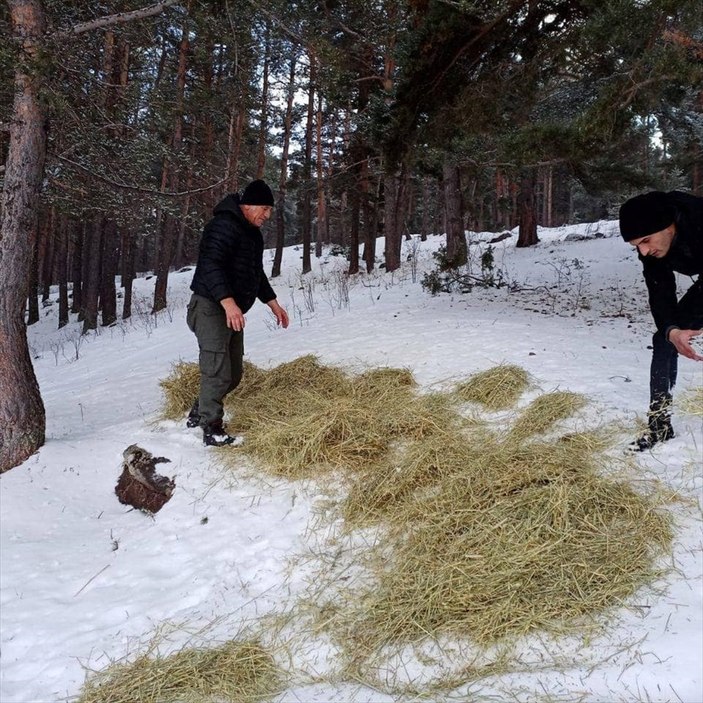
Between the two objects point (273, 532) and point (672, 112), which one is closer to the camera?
point (273, 532)

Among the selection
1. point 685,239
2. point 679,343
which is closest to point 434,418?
point 679,343

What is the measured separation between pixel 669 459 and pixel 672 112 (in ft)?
34.1

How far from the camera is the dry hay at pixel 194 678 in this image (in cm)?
207

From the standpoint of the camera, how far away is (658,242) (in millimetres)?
2947

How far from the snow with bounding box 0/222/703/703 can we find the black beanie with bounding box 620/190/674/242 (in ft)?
4.33

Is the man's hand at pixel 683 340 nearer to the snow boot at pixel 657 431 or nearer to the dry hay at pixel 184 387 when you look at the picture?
the snow boot at pixel 657 431

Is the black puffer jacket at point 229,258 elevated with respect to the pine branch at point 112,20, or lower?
lower

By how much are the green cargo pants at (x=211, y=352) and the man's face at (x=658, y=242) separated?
2936 millimetres

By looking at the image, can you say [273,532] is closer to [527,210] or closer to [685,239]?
[685,239]

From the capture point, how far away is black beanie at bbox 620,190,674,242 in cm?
287

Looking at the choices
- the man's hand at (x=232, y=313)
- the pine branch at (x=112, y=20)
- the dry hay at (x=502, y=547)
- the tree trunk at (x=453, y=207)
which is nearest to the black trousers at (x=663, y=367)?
the dry hay at (x=502, y=547)

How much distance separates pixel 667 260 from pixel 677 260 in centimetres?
6

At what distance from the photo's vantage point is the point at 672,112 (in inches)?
413

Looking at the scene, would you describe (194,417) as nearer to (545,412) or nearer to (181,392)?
(181,392)
